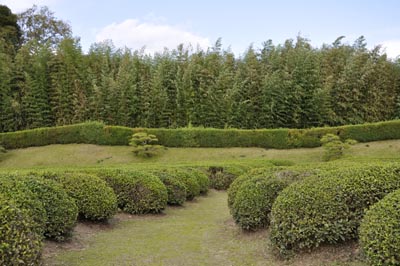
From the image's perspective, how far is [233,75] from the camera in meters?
25.0

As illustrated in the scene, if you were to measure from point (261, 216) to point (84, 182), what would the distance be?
10.0 feet

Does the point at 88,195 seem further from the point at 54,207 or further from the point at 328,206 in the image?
the point at 328,206

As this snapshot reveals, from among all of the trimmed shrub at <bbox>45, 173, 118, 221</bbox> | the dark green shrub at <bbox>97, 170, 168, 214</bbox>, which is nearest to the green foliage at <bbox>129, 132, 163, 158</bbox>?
the dark green shrub at <bbox>97, 170, 168, 214</bbox>

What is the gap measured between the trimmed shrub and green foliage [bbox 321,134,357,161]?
15196 millimetres

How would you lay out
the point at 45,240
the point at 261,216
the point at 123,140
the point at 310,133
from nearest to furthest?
the point at 45,240
the point at 261,216
the point at 310,133
the point at 123,140

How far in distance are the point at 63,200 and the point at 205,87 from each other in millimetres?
19626

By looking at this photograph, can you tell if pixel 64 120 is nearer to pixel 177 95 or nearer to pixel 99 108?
pixel 99 108

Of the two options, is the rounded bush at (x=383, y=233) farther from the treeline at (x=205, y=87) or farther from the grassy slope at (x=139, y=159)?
the treeline at (x=205, y=87)

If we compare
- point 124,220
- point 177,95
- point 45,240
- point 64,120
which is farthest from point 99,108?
point 45,240

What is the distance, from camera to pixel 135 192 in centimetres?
778

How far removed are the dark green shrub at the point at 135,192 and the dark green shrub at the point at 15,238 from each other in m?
4.04

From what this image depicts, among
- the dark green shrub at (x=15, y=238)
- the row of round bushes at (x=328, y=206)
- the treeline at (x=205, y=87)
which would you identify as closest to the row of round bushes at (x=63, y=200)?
the dark green shrub at (x=15, y=238)

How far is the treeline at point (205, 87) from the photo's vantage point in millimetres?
23688

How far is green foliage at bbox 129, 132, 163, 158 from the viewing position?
2123 centimetres
